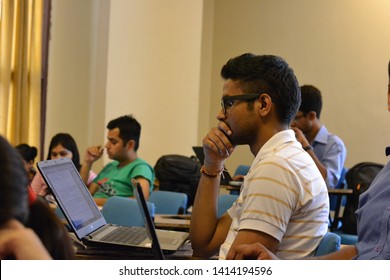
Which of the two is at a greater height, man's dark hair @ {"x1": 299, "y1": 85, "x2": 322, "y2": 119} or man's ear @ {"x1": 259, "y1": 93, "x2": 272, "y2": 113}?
man's ear @ {"x1": 259, "y1": 93, "x2": 272, "y2": 113}

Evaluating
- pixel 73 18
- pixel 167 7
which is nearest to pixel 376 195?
pixel 167 7

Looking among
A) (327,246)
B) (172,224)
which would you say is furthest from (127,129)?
(327,246)

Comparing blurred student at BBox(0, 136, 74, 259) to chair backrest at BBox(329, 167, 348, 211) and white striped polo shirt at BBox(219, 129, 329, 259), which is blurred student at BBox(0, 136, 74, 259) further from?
chair backrest at BBox(329, 167, 348, 211)

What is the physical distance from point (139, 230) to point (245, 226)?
0.66 meters

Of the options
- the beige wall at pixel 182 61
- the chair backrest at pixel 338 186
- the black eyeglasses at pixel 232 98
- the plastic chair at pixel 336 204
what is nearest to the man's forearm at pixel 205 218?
the black eyeglasses at pixel 232 98

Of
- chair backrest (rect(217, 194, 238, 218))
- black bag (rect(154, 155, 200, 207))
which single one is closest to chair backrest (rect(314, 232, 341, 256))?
chair backrest (rect(217, 194, 238, 218))

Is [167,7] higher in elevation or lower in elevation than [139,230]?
higher

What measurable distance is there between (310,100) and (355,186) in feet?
2.26

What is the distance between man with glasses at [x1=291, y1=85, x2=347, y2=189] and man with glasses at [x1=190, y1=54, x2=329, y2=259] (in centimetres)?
209

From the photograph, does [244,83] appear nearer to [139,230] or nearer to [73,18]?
[139,230]

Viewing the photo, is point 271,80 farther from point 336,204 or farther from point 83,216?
point 336,204

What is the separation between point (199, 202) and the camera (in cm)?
185

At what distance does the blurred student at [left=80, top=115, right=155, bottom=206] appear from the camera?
12.4 feet

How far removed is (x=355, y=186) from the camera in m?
4.18
